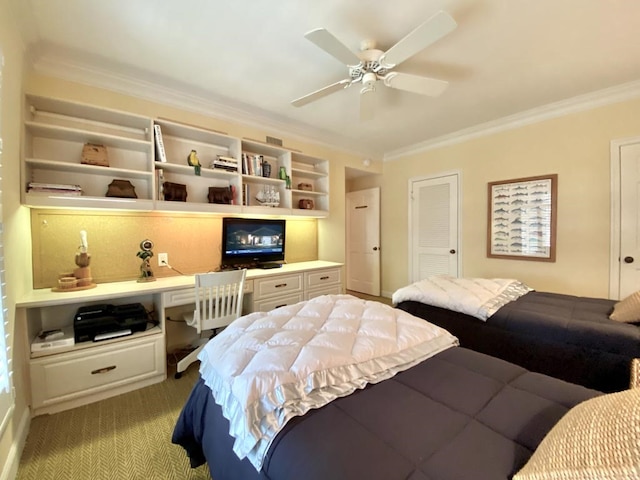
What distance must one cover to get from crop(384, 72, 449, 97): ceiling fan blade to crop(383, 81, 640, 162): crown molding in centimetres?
177

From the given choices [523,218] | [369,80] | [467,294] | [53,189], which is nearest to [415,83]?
[369,80]

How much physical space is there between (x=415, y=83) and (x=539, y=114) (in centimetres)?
205

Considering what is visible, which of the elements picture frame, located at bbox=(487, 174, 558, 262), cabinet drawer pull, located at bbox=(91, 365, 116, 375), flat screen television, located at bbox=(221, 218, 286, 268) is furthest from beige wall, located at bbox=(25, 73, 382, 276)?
picture frame, located at bbox=(487, 174, 558, 262)

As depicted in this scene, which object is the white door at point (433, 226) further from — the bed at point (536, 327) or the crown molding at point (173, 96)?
the crown molding at point (173, 96)

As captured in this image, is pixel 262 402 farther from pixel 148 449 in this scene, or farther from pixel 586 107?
pixel 586 107

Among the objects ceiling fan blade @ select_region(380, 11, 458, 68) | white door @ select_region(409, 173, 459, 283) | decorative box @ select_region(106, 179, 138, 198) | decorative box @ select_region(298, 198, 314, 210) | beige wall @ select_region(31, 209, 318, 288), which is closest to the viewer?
ceiling fan blade @ select_region(380, 11, 458, 68)

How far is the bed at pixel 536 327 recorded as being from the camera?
1536 mm

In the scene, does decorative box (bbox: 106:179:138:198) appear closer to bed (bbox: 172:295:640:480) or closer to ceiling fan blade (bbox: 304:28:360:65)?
bed (bbox: 172:295:640:480)

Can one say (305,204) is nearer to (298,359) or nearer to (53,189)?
(53,189)

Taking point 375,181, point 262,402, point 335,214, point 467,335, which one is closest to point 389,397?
point 262,402

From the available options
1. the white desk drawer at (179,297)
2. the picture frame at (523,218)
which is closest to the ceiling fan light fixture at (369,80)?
the white desk drawer at (179,297)

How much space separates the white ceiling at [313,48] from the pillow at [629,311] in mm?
1801

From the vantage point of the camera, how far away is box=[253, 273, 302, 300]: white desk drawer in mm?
2771

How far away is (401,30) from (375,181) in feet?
10.3
